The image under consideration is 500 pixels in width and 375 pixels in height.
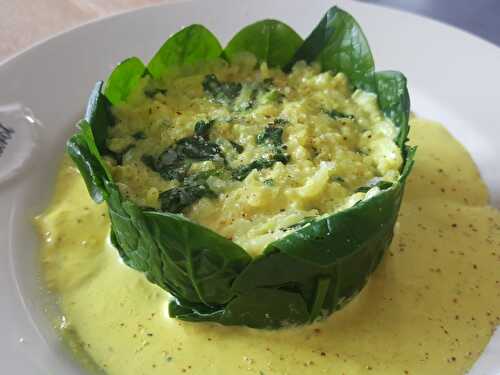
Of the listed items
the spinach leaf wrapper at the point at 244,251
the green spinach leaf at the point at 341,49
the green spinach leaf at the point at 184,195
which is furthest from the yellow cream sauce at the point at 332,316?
the green spinach leaf at the point at 341,49

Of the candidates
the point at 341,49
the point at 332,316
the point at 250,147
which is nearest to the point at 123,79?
the point at 250,147

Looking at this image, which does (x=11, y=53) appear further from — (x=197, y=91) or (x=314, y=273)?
(x=314, y=273)

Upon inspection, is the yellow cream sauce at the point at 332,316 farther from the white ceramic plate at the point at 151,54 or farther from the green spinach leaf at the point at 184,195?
the green spinach leaf at the point at 184,195

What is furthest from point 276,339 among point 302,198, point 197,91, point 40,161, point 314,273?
point 40,161

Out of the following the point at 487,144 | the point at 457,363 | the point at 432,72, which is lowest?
the point at 457,363

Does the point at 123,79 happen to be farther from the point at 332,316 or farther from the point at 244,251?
the point at 332,316

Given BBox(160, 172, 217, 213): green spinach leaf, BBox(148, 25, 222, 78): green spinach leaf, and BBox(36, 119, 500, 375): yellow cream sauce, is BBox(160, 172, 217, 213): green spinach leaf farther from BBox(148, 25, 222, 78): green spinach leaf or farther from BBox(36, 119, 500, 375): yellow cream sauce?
BBox(148, 25, 222, 78): green spinach leaf
